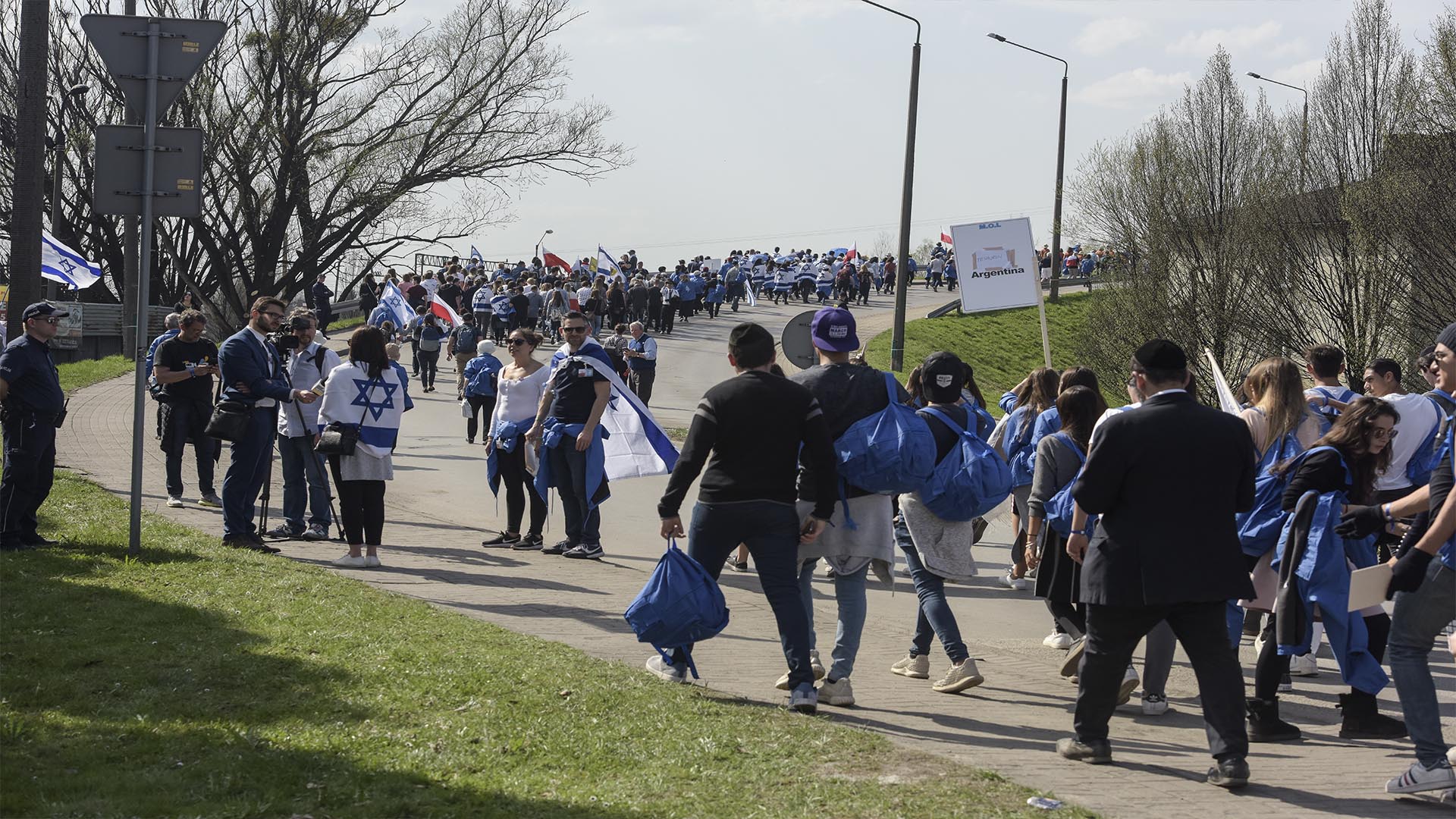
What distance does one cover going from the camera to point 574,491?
38.6 feet

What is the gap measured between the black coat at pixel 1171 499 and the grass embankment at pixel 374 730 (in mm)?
1022

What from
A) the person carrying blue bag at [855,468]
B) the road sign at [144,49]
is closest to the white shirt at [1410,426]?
the person carrying blue bag at [855,468]

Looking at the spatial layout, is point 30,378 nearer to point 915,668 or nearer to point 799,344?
point 915,668

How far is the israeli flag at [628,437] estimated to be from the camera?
416 inches

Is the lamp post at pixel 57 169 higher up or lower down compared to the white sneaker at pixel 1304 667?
higher up

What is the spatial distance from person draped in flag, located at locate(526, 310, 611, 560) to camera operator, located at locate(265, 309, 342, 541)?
1.72 metres

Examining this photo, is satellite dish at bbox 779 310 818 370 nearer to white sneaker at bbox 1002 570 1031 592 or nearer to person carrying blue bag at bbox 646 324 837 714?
white sneaker at bbox 1002 570 1031 592

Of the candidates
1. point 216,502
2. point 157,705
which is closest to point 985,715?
point 157,705

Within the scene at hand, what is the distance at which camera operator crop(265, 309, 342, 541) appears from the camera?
1186 cm

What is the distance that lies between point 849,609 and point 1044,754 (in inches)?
49.4

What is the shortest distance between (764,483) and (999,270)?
1418 cm

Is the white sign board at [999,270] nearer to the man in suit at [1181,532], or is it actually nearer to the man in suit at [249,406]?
the man in suit at [249,406]

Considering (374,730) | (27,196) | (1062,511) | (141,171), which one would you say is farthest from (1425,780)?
(27,196)

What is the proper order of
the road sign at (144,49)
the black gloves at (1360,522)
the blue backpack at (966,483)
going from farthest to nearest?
1. the road sign at (144,49)
2. the blue backpack at (966,483)
3. the black gloves at (1360,522)
